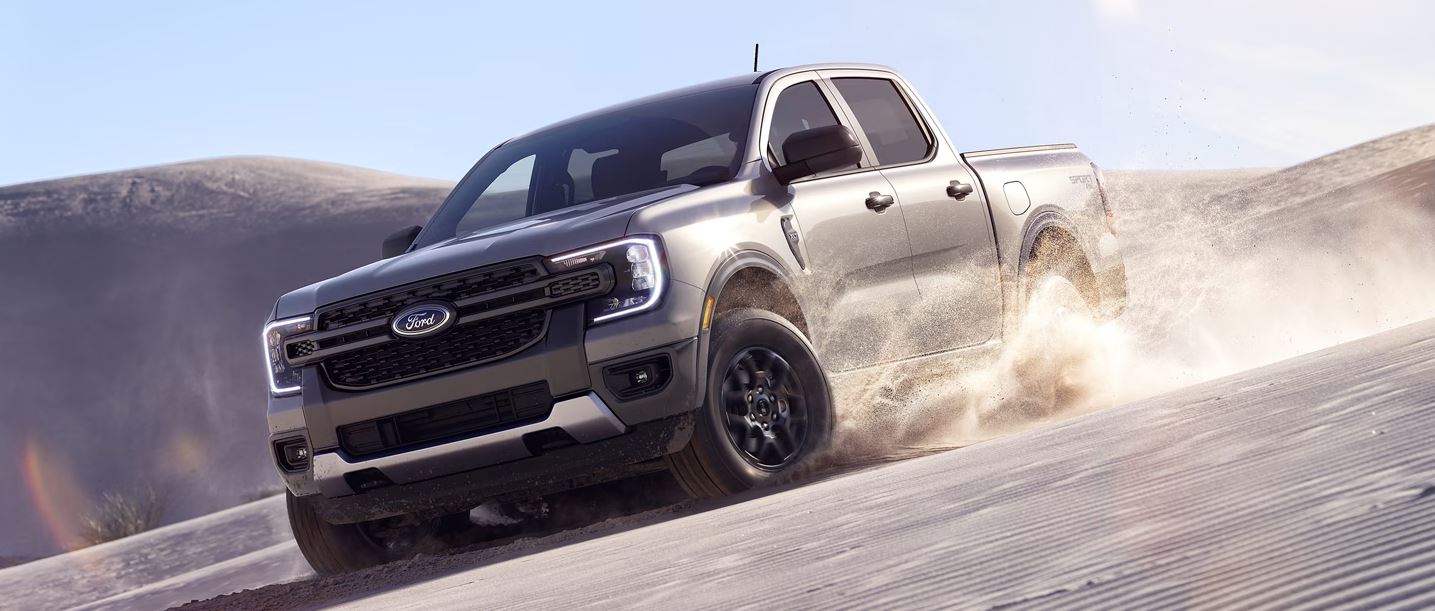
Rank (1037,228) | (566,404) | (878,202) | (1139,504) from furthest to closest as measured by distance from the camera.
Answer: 1. (1037,228)
2. (878,202)
3. (566,404)
4. (1139,504)

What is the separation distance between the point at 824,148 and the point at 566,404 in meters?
1.67

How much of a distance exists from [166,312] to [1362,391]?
42.6 meters

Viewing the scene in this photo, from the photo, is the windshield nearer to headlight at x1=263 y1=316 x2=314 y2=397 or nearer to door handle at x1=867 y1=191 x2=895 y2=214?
door handle at x1=867 y1=191 x2=895 y2=214

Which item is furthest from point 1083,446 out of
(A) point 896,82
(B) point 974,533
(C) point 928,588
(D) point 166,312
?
(D) point 166,312

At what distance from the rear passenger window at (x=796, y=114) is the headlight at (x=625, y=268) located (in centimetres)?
145

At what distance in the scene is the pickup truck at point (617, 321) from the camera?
5.72m

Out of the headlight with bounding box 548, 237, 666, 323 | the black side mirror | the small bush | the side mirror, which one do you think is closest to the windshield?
the black side mirror

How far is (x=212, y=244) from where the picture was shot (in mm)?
48500

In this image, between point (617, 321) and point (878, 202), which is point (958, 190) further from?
point (617, 321)

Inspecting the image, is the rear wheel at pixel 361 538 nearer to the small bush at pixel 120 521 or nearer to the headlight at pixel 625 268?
the headlight at pixel 625 268

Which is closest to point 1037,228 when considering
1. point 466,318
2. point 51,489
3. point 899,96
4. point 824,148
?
point 899,96

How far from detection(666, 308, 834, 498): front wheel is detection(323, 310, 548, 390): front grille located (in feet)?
2.24

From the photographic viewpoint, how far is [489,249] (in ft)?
19.5

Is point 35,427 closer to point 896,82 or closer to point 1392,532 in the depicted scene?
point 896,82
